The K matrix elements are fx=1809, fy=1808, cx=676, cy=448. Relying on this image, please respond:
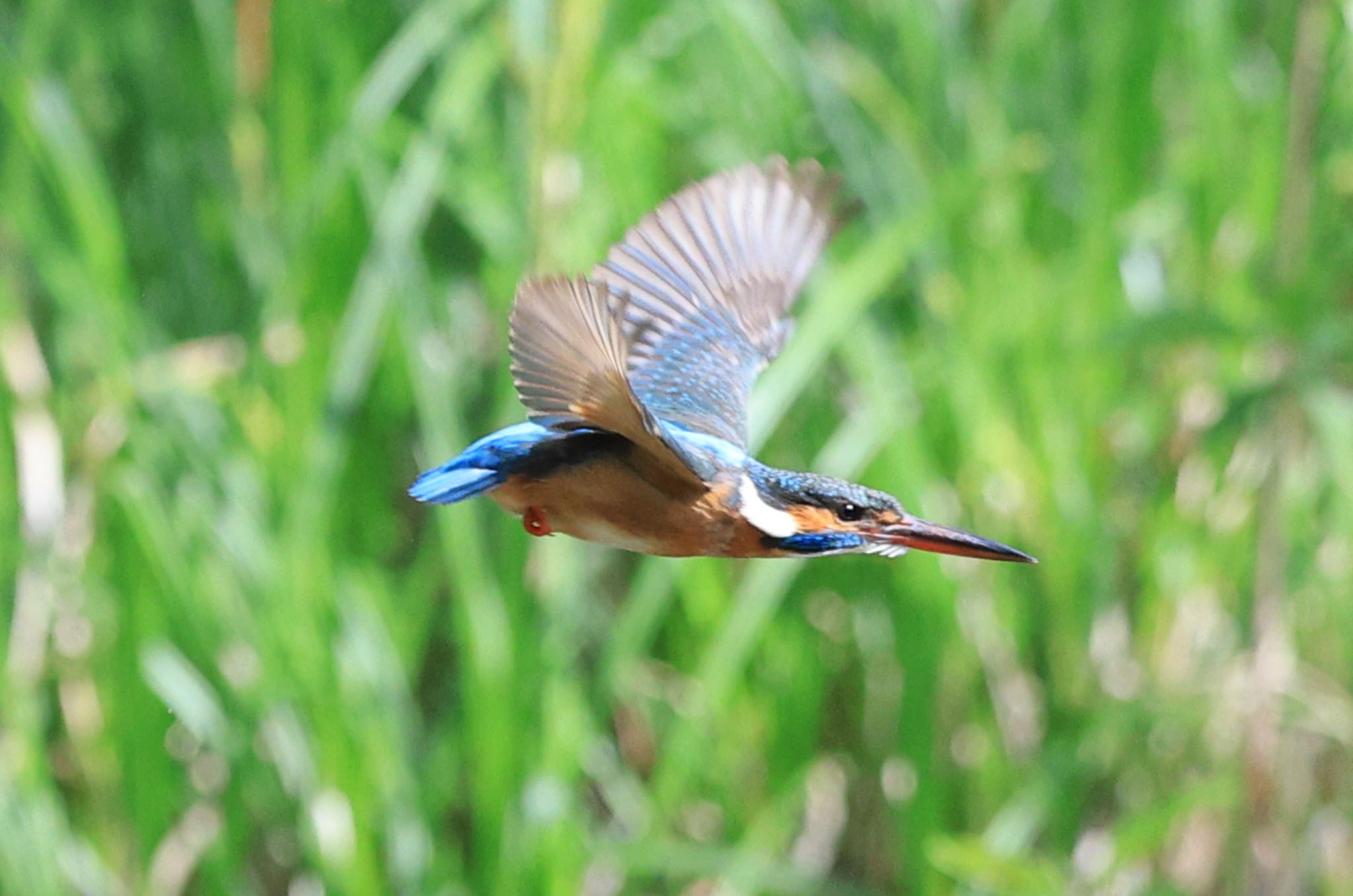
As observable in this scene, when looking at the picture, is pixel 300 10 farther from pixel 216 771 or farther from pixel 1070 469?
pixel 1070 469

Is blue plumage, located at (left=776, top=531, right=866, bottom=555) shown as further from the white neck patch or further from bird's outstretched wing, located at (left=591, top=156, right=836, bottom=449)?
bird's outstretched wing, located at (left=591, top=156, right=836, bottom=449)

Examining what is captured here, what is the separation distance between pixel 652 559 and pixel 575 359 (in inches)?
42.3

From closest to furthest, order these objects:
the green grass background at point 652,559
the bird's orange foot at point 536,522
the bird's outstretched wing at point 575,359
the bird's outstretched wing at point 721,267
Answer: the bird's outstretched wing at point 575,359
the bird's orange foot at point 536,522
the bird's outstretched wing at point 721,267
the green grass background at point 652,559

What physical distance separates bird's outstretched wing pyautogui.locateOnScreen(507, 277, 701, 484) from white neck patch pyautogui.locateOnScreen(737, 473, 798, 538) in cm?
5

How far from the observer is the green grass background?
1907 mm

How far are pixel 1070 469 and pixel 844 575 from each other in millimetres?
292

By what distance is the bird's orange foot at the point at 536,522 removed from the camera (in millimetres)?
1158

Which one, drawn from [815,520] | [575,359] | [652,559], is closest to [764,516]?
[815,520]

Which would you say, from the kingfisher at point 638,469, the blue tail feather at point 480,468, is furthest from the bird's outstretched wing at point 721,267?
the blue tail feather at point 480,468

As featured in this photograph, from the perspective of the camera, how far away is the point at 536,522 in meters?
1.17

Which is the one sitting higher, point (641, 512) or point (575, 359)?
point (575, 359)

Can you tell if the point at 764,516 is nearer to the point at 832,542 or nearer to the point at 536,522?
the point at 832,542

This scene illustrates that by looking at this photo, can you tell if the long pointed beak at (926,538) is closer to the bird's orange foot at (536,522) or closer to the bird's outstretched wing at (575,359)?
the bird's outstretched wing at (575,359)

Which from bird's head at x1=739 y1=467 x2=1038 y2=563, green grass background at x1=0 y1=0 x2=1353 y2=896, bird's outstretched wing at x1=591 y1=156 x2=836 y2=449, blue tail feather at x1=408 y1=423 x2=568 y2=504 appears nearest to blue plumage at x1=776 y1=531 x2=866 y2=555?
bird's head at x1=739 y1=467 x2=1038 y2=563
